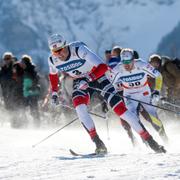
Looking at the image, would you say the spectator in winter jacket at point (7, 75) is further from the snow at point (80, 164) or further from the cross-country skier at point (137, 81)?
the cross-country skier at point (137, 81)

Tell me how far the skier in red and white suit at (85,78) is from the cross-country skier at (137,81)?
1.10 meters

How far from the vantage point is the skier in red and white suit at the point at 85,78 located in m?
8.80

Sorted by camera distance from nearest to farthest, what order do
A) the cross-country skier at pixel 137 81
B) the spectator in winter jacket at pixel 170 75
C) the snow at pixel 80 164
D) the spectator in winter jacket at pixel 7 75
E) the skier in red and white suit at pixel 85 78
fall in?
the snow at pixel 80 164 < the skier in red and white suit at pixel 85 78 < the cross-country skier at pixel 137 81 < the spectator in winter jacket at pixel 170 75 < the spectator in winter jacket at pixel 7 75

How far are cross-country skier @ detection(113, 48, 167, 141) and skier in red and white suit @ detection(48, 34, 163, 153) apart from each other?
1097mm

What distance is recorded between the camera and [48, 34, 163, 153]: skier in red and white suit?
28.9 ft

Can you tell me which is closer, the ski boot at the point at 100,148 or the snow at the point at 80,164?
the snow at the point at 80,164

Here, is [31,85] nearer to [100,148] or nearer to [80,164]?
[100,148]

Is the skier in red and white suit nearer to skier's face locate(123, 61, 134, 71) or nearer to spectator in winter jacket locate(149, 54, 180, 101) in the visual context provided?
skier's face locate(123, 61, 134, 71)

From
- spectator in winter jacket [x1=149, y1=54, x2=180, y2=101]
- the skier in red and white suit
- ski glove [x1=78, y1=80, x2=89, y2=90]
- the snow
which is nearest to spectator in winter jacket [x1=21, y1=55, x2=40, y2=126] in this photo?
spectator in winter jacket [x1=149, y1=54, x2=180, y2=101]

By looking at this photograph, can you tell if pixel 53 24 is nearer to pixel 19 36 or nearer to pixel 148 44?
pixel 19 36

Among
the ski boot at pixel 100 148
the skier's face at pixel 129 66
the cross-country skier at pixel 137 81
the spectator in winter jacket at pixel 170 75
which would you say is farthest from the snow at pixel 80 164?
the spectator in winter jacket at pixel 170 75

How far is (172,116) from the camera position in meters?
14.7

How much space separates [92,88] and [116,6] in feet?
624

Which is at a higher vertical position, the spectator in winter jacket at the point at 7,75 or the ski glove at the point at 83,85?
the spectator in winter jacket at the point at 7,75
